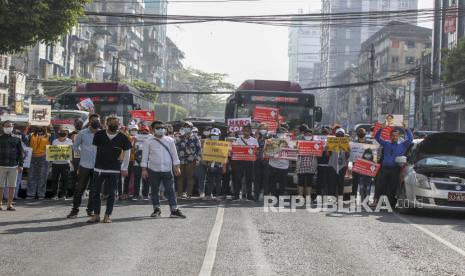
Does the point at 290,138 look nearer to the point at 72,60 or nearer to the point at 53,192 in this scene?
the point at 53,192

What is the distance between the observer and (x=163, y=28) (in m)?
154

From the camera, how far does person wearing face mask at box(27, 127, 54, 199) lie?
648 inches

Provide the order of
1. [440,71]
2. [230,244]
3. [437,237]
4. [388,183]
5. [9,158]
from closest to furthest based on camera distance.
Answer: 1. [230,244]
2. [437,237]
3. [9,158]
4. [388,183]
5. [440,71]

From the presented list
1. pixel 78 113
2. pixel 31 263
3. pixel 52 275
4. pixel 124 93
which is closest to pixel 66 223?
pixel 31 263

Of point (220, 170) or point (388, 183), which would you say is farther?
point (220, 170)

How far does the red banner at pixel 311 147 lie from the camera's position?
1681cm

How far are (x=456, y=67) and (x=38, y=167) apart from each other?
37280mm

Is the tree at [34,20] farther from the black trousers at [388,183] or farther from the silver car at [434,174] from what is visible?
the silver car at [434,174]

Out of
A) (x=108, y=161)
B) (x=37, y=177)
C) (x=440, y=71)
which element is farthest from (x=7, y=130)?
(x=440, y=71)

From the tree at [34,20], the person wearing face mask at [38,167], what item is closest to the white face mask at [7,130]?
the person wearing face mask at [38,167]

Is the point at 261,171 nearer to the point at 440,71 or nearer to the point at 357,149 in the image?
the point at 357,149

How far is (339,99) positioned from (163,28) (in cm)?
4324

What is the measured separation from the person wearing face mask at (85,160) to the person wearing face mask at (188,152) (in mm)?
4375

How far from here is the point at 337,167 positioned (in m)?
16.8
